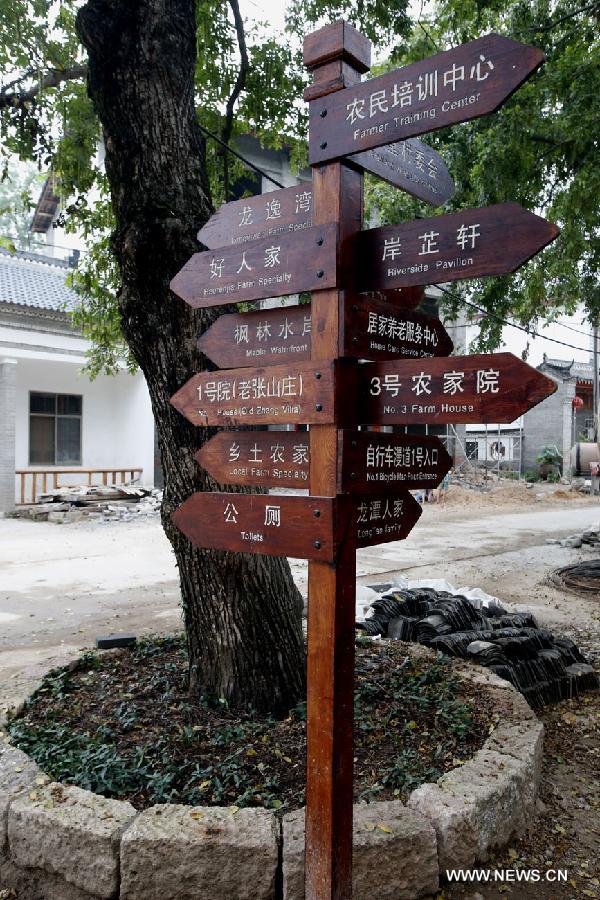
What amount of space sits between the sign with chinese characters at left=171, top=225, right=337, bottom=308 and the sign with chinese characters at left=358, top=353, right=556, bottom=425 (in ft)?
1.14

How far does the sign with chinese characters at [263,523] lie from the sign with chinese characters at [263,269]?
0.68 metres

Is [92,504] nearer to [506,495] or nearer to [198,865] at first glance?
[506,495]

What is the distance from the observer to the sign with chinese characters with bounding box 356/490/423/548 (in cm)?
214

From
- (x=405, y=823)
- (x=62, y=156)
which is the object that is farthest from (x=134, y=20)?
(x=405, y=823)

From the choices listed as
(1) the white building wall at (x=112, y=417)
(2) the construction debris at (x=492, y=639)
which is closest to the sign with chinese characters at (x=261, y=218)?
(2) the construction debris at (x=492, y=639)

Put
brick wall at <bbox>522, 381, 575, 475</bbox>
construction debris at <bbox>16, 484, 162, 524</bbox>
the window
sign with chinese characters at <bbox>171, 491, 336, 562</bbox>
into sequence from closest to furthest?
sign with chinese characters at <bbox>171, 491, 336, 562</bbox>
construction debris at <bbox>16, 484, 162, 524</bbox>
the window
brick wall at <bbox>522, 381, 575, 475</bbox>

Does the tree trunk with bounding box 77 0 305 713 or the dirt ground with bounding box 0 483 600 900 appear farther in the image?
the tree trunk with bounding box 77 0 305 713

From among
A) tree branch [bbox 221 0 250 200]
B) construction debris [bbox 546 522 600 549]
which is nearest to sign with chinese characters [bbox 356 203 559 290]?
tree branch [bbox 221 0 250 200]

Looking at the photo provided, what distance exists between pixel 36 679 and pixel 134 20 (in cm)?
354

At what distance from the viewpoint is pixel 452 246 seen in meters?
1.98

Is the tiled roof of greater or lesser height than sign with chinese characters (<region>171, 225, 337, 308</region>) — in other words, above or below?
above

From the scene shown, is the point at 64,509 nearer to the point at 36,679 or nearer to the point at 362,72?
the point at 36,679

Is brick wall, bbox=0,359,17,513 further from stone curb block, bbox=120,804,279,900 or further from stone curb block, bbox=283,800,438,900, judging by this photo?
stone curb block, bbox=283,800,438,900

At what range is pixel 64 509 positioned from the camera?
46.3 ft
